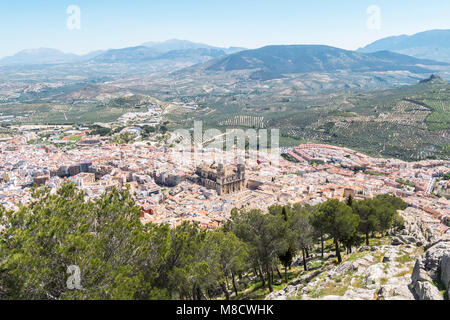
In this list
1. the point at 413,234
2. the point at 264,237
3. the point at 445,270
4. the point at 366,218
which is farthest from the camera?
the point at 413,234

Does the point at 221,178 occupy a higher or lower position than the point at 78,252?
lower

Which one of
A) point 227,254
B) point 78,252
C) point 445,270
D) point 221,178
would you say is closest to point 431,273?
point 445,270

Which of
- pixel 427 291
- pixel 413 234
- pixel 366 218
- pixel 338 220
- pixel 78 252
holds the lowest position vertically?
pixel 413 234

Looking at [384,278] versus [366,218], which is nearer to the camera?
[384,278]

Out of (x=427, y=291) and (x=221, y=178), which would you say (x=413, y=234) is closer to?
(x=427, y=291)

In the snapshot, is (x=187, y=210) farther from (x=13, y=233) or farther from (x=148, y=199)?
(x=13, y=233)

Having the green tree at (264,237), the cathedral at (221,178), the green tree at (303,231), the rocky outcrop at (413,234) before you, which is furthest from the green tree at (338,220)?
the cathedral at (221,178)

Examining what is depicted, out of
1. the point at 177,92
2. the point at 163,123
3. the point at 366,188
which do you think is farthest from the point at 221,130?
the point at 177,92
